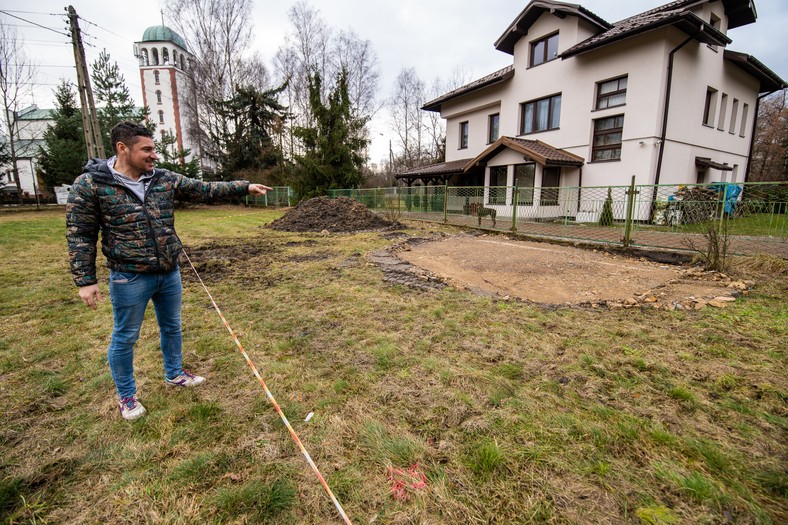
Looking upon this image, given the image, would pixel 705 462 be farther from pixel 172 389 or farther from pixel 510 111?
pixel 510 111

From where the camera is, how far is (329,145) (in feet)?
80.0

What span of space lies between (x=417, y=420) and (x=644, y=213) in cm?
1121

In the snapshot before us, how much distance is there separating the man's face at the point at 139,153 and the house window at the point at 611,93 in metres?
15.9

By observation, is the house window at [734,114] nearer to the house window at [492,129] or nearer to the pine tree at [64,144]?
the house window at [492,129]

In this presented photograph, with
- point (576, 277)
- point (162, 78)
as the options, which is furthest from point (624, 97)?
point (162, 78)

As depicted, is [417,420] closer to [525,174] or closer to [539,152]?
[539,152]

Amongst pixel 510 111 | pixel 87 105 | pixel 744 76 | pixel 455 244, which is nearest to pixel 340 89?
pixel 510 111

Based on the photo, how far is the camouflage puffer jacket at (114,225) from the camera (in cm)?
210

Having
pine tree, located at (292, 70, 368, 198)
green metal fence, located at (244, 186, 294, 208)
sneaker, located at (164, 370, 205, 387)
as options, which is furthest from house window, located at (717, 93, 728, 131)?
green metal fence, located at (244, 186, 294, 208)

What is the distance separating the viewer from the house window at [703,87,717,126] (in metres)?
14.7

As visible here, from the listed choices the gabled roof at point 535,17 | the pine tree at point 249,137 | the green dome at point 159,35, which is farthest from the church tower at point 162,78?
the gabled roof at point 535,17

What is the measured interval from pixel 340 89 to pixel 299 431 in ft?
83.8

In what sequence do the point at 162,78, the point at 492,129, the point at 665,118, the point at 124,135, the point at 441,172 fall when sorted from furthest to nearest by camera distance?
the point at 162,78, the point at 441,172, the point at 492,129, the point at 665,118, the point at 124,135

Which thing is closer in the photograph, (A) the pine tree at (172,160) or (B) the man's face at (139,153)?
(B) the man's face at (139,153)
